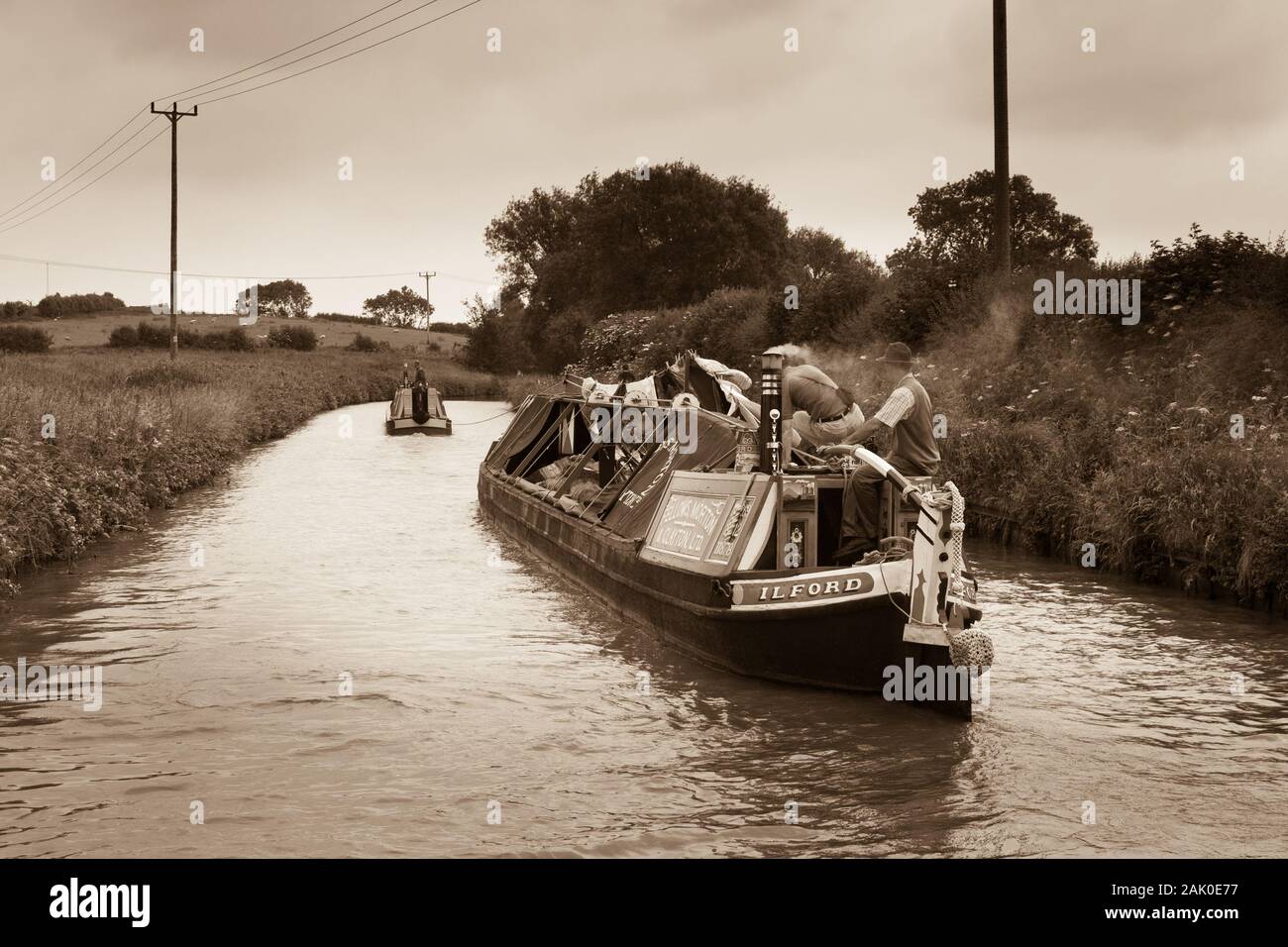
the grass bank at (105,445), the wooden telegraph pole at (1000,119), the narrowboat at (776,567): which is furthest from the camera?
the wooden telegraph pole at (1000,119)

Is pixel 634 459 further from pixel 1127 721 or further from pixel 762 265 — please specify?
pixel 762 265

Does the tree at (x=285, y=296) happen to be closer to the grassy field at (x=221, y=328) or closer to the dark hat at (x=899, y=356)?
the grassy field at (x=221, y=328)

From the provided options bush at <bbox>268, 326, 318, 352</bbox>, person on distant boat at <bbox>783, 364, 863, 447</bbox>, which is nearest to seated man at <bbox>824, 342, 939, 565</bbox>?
person on distant boat at <bbox>783, 364, 863, 447</bbox>

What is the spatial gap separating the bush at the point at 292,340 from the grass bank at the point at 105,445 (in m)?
37.3

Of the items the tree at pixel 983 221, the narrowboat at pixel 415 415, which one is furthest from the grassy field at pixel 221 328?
the tree at pixel 983 221

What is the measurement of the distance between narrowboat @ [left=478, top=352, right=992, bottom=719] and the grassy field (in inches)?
2469

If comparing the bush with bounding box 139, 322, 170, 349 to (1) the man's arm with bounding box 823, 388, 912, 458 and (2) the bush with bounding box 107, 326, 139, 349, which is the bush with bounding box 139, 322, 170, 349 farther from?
(1) the man's arm with bounding box 823, 388, 912, 458

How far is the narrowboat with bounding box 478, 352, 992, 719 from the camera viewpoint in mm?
7824

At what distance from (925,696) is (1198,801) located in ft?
6.00

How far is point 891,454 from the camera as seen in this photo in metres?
9.48

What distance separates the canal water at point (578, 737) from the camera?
6281 millimetres

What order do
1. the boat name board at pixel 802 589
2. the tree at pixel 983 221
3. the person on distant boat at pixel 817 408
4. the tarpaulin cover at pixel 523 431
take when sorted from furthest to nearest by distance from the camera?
the tree at pixel 983 221 < the tarpaulin cover at pixel 523 431 < the person on distant boat at pixel 817 408 < the boat name board at pixel 802 589

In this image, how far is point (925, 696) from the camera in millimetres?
8078
